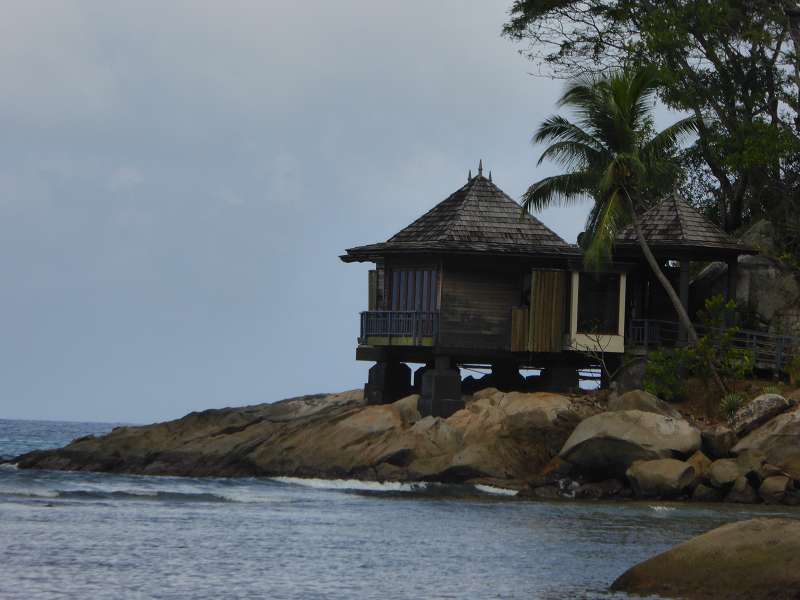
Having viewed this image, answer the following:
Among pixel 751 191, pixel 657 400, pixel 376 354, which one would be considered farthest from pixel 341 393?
pixel 751 191

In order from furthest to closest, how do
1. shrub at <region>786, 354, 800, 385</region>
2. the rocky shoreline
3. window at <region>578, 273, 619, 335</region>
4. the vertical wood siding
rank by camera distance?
window at <region>578, 273, 619, 335</region> < the vertical wood siding < shrub at <region>786, 354, 800, 385</region> < the rocky shoreline

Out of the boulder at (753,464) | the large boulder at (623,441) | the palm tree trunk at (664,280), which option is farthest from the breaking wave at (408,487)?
the palm tree trunk at (664,280)

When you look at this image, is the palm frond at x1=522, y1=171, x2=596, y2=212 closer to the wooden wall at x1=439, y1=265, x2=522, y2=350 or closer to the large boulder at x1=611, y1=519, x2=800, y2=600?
the wooden wall at x1=439, y1=265, x2=522, y2=350

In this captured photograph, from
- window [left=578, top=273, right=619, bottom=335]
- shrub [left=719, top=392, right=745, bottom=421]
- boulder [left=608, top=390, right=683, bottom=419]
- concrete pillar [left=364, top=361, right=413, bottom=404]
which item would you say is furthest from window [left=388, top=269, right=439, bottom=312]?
shrub [left=719, top=392, right=745, bottom=421]

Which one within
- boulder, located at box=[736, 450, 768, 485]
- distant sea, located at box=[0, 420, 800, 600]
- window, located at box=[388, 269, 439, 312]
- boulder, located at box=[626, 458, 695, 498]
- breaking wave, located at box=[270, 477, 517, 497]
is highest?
window, located at box=[388, 269, 439, 312]

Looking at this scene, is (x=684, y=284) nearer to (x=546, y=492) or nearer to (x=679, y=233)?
(x=679, y=233)

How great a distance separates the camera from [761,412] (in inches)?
1142

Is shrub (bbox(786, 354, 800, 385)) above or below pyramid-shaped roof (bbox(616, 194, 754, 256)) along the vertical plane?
below

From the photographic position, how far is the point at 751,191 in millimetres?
41750

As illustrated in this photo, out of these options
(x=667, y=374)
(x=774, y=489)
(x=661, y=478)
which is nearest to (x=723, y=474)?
(x=774, y=489)

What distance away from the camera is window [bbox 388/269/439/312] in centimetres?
3422

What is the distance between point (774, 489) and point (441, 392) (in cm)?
930

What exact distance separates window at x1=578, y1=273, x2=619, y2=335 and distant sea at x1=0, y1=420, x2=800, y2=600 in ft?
24.5

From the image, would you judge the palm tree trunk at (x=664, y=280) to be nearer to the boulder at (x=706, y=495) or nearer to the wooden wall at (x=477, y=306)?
the wooden wall at (x=477, y=306)
